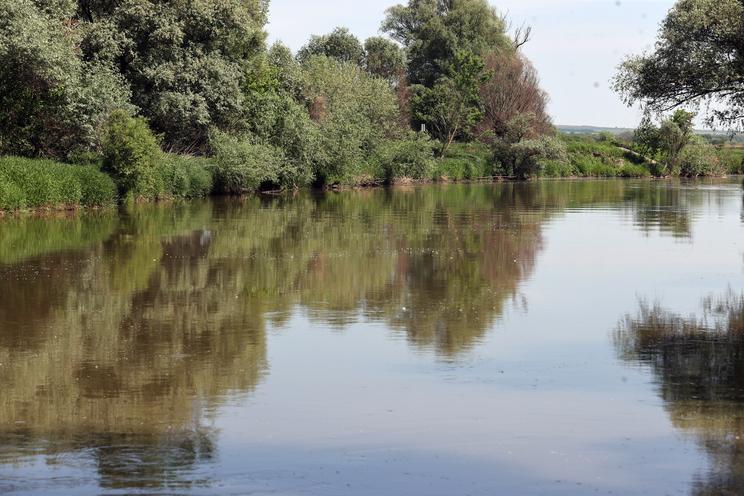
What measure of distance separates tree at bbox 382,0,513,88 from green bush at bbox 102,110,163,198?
1932 inches

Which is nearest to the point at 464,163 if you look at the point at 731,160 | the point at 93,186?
the point at 731,160

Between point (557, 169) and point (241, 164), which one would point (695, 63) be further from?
point (557, 169)

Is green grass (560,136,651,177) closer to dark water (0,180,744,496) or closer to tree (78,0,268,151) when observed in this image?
tree (78,0,268,151)

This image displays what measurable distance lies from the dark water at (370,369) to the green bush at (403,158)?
132 feet

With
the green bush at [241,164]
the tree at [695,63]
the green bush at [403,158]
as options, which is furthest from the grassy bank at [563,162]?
the tree at [695,63]

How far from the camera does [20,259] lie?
21.1 metres

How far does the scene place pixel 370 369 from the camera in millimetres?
11195

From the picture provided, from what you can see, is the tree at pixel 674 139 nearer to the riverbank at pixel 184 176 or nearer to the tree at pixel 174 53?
the riverbank at pixel 184 176

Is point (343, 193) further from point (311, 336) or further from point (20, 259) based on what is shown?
point (311, 336)

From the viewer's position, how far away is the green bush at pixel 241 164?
4662 cm

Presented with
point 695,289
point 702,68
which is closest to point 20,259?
point 695,289

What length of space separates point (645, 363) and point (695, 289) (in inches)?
249

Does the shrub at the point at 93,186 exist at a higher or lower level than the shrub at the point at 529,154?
lower

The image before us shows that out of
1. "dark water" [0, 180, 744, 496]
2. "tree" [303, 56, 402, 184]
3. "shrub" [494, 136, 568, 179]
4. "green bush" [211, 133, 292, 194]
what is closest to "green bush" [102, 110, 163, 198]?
"green bush" [211, 133, 292, 194]
